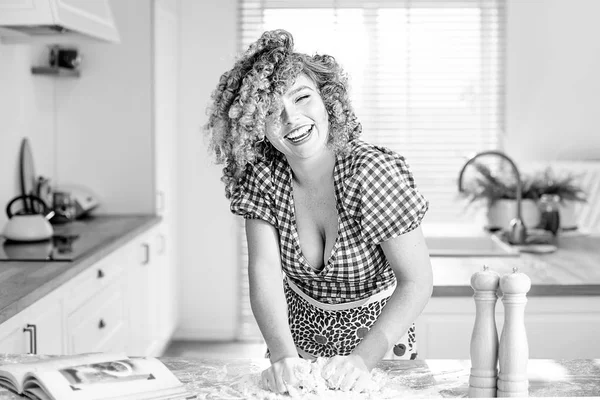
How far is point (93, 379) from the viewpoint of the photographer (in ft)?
4.55

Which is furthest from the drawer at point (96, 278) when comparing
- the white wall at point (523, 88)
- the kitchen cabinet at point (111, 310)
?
the white wall at point (523, 88)

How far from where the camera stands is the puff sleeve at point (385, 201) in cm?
171

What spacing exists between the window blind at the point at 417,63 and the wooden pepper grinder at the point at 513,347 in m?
3.69

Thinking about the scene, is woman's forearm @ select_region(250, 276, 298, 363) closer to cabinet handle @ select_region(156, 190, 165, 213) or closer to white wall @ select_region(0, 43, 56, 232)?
white wall @ select_region(0, 43, 56, 232)

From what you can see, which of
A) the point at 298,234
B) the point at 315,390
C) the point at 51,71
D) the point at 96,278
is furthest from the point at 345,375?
the point at 51,71

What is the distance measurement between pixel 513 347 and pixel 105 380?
2.24ft

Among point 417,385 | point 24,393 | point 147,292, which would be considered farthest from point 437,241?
point 24,393

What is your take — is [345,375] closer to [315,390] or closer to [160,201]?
[315,390]

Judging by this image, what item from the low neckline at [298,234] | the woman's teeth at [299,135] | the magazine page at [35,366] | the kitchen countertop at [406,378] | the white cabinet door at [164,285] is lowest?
the white cabinet door at [164,285]

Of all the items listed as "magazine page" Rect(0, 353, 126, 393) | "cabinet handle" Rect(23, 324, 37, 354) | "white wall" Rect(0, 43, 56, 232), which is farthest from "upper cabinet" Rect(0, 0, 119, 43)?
"magazine page" Rect(0, 353, 126, 393)

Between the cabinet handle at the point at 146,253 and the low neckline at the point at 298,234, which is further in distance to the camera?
the cabinet handle at the point at 146,253

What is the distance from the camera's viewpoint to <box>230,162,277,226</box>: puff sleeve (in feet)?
6.09

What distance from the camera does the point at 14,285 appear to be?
2457 millimetres

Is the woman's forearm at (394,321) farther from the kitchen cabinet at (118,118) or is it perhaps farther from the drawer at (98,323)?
the kitchen cabinet at (118,118)
